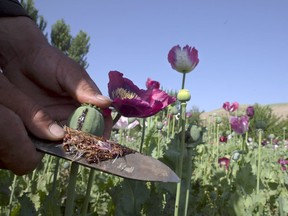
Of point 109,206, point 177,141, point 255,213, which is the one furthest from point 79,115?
point 255,213

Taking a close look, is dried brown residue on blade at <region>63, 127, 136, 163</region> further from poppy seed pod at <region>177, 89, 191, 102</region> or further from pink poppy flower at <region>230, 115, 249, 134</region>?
pink poppy flower at <region>230, 115, 249, 134</region>

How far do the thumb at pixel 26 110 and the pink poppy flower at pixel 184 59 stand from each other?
604 mm

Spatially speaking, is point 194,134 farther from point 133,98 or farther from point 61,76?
point 61,76

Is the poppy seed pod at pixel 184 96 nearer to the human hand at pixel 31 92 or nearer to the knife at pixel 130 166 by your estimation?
the human hand at pixel 31 92

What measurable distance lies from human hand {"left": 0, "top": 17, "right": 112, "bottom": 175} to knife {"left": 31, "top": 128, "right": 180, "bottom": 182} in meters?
0.06

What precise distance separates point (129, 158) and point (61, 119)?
0.38 metres

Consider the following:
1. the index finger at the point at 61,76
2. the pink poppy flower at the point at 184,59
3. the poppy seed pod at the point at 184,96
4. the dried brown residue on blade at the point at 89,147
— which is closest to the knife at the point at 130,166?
the dried brown residue on blade at the point at 89,147

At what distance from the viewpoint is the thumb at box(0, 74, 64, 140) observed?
795 millimetres

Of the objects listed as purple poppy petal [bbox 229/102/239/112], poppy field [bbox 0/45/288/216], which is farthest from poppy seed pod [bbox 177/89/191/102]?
purple poppy petal [bbox 229/102/239/112]

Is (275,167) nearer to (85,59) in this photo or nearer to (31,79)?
(31,79)

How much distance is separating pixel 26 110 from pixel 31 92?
260 mm

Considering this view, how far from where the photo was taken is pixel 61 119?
1033 mm

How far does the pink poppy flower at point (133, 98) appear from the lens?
882 millimetres

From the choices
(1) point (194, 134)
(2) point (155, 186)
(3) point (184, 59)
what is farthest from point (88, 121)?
(2) point (155, 186)
